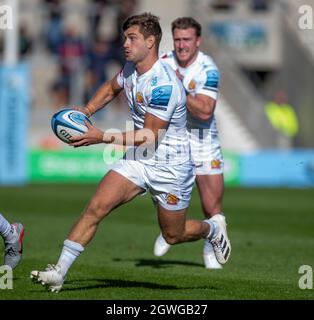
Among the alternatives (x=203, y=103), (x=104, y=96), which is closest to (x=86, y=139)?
(x=104, y=96)

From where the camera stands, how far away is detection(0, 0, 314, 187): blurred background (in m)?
26.3

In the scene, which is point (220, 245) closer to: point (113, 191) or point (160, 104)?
point (113, 191)

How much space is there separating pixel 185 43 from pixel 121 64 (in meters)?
18.8

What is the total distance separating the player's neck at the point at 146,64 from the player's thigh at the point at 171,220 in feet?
4.23

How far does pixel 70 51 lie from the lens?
2989 cm

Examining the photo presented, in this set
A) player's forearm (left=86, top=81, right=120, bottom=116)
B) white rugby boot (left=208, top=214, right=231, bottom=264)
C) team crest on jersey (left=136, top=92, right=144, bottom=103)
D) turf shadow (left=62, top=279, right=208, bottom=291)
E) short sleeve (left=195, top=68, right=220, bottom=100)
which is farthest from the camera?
short sleeve (left=195, top=68, right=220, bottom=100)

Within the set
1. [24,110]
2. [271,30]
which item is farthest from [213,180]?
[271,30]

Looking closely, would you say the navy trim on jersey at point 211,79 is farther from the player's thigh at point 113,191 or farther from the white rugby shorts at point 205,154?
the player's thigh at point 113,191
